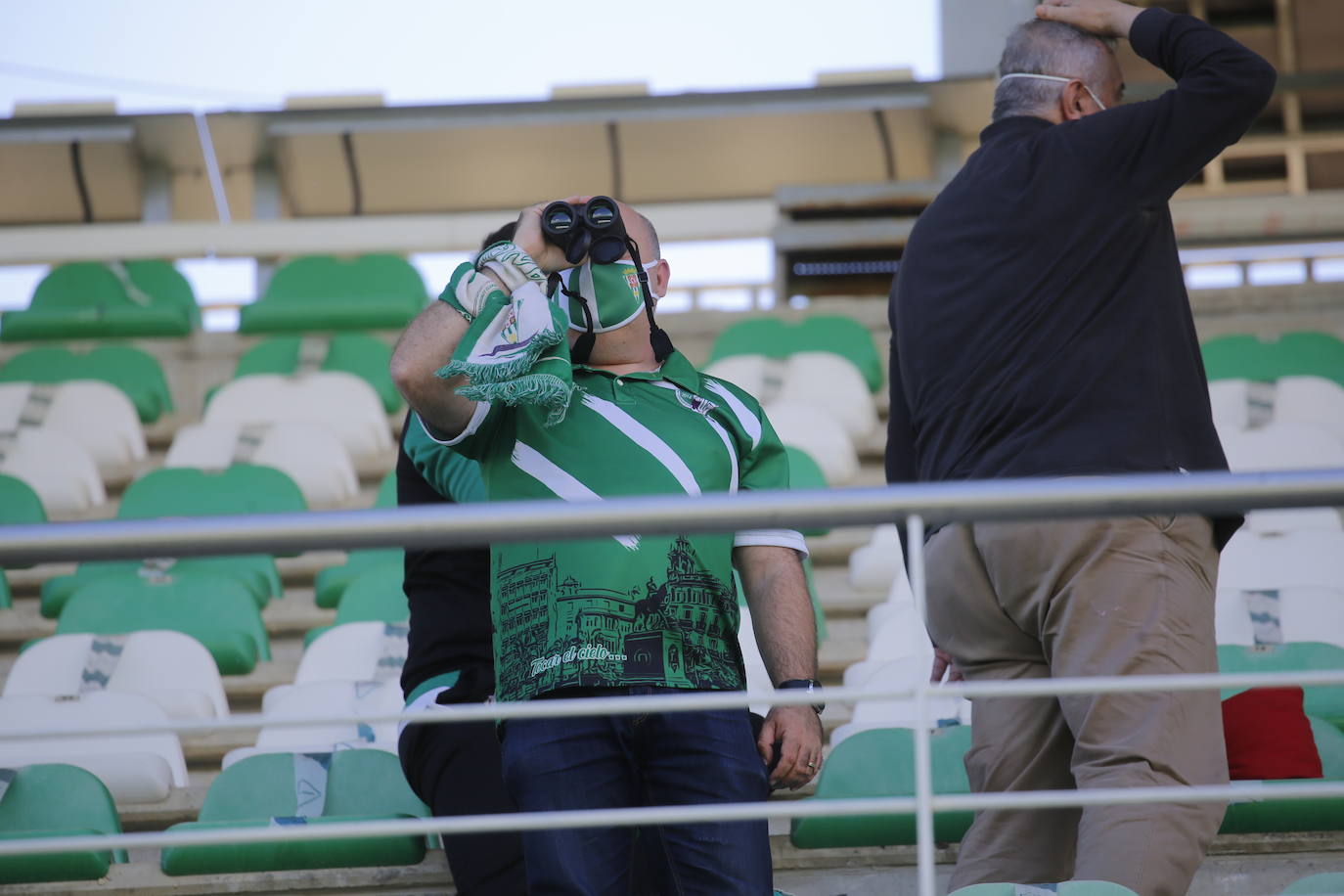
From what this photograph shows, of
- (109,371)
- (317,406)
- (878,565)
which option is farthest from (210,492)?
(878,565)

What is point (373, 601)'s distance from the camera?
3.63m

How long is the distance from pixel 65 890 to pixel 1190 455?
173 cm

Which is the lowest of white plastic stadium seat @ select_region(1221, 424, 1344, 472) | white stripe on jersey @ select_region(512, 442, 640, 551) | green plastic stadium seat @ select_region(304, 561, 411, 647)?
green plastic stadium seat @ select_region(304, 561, 411, 647)

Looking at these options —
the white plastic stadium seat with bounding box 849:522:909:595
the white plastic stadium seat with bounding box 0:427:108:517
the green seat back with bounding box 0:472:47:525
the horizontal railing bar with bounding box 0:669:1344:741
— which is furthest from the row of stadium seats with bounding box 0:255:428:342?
the horizontal railing bar with bounding box 0:669:1344:741

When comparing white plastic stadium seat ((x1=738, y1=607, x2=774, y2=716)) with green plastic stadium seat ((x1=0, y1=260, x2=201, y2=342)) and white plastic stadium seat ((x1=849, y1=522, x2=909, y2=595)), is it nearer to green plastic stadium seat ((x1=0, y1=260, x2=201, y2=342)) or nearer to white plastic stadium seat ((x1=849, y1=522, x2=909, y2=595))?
white plastic stadium seat ((x1=849, y1=522, x2=909, y2=595))

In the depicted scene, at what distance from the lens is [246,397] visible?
5.30 metres

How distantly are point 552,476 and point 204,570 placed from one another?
92.9 inches

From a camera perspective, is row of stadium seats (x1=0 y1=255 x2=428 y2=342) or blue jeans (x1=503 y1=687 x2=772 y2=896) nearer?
blue jeans (x1=503 y1=687 x2=772 y2=896)

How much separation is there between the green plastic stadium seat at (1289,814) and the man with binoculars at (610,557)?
0.79 meters

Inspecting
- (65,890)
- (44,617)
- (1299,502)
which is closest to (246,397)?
(44,617)

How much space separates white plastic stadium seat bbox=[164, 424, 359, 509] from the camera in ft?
15.1

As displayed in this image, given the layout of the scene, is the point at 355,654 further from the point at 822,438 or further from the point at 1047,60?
the point at 1047,60

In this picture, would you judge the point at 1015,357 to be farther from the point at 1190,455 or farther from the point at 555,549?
the point at 555,549

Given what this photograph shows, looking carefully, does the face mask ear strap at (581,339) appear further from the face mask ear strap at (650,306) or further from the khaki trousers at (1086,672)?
the khaki trousers at (1086,672)
